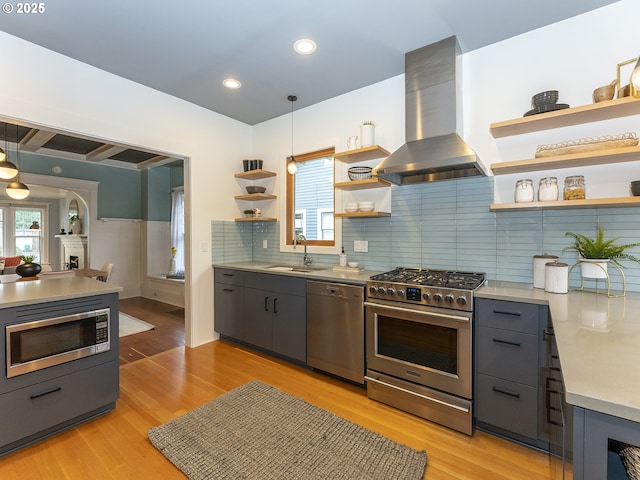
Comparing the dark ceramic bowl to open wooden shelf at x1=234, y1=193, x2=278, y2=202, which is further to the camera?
open wooden shelf at x1=234, y1=193, x2=278, y2=202

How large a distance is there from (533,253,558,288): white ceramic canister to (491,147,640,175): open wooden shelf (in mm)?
635

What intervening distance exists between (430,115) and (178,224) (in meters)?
5.55

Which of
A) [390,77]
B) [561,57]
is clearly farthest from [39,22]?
[561,57]

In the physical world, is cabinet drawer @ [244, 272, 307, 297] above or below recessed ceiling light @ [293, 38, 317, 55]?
below

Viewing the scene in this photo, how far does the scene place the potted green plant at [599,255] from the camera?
1831 millimetres

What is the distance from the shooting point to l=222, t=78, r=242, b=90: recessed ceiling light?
9.74 feet

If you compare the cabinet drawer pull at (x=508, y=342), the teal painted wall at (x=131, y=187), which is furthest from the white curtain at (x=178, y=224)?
the cabinet drawer pull at (x=508, y=342)

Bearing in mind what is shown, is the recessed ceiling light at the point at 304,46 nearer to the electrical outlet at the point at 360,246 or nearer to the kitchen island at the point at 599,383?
the electrical outlet at the point at 360,246

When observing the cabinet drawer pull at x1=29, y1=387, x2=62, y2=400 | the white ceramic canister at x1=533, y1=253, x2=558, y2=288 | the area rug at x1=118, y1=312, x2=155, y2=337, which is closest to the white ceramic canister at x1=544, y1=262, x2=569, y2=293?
the white ceramic canister at x1=533, y1=253, x2=558, y2=288

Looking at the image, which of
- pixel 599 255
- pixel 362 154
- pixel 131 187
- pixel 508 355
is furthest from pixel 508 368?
pixel 131 187

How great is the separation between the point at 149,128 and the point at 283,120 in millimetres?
1533

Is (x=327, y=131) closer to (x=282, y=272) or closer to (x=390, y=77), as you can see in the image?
(x=390, y=77)

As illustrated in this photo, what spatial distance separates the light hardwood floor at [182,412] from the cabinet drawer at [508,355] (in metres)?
0.46

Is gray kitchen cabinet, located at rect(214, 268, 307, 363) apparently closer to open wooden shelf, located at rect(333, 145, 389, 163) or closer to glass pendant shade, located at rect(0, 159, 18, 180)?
open wooden shelf, located at rect(333, 145, 389, 163)
